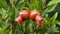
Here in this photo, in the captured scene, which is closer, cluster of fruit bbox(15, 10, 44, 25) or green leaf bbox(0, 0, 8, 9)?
cluster of fruit bbox(15, 10, 44, 25)

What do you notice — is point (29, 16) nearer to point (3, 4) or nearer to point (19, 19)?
point (19, 19)

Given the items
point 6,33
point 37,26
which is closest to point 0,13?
point 6,33

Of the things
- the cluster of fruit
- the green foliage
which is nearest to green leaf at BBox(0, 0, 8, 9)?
the green foliage

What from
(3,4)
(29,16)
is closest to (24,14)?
(29,16)

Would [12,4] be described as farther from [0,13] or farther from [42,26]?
[42,26]

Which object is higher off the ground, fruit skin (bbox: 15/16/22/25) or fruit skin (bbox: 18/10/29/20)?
fruit skin (bbox: 18/10/29/20)

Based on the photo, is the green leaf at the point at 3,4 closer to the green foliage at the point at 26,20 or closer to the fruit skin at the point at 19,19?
the green foliage at the point at 26,20

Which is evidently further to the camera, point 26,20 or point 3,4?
point 3,4

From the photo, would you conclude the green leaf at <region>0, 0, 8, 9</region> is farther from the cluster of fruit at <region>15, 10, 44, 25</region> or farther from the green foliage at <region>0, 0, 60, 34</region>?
the cluster of fruit at <region>15, 10, 44, 25</region>

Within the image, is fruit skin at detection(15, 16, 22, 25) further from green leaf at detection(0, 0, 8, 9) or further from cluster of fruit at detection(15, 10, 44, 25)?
green leaf at detection(0, 0, 8, 9)

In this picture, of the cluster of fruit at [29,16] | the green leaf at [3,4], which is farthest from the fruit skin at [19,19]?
the green leaf at [3,4]

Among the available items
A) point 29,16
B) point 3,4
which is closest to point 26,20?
point 29,16
